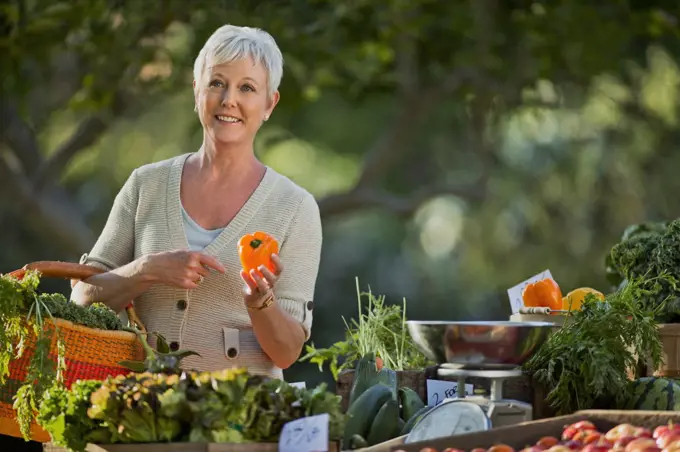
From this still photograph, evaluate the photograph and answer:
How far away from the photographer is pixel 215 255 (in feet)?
9.62

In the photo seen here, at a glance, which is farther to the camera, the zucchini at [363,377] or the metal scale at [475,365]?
the zucchini at [363,377]

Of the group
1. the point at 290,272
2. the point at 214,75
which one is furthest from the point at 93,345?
the point at 214,75

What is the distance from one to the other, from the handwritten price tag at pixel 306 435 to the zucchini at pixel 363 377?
888mm

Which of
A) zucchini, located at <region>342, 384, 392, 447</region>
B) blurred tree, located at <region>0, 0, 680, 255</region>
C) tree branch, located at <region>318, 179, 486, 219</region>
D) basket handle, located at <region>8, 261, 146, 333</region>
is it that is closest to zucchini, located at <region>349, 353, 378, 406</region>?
zucchini, located at <region>342, 384, 392, 447</region>

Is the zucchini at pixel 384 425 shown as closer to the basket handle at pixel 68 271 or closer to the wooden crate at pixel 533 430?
the wooden crate at pixel 533 430

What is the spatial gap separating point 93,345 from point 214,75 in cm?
78

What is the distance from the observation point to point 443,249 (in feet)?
34.8

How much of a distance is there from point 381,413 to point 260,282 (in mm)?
436

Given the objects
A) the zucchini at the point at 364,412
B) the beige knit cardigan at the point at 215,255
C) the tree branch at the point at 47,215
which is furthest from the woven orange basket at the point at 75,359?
the tree branch at the point at 47,215

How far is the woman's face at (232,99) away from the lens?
291cm

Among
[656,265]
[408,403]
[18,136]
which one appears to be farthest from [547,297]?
[18,136]

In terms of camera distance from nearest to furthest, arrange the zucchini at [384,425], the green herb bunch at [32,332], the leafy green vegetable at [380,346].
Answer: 1. the green herb bunch at [32,332]
2. the zucchini at [384,425]
3. the leafy green vegetable at [380,346]

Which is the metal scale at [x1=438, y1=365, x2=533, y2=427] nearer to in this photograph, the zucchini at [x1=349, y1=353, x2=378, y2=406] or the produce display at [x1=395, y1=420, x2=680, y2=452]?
the produce display at [x1=395, y1=420, x2=680, y2=452]

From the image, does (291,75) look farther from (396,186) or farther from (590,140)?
(396,186)
